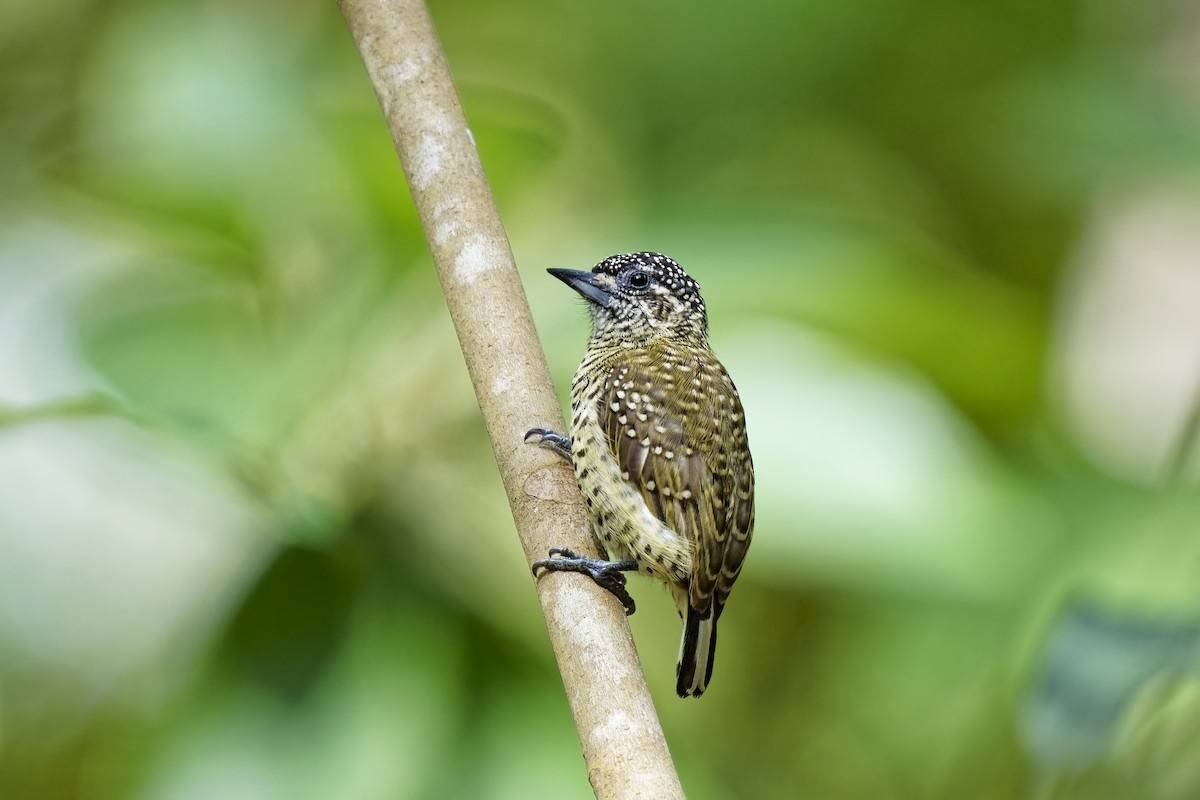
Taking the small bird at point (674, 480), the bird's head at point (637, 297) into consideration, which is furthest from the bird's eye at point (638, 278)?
the small bird at point (674, 480)

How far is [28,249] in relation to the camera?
3.12 m

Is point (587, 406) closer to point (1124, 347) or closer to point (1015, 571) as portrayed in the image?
point (1015, 571)

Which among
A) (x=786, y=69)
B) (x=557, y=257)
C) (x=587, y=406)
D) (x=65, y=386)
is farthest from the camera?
(x=786, y=69)

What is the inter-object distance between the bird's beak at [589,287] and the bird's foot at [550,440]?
26.2 inches

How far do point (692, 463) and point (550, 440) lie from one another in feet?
1.36

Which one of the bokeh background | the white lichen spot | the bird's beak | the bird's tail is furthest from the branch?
the bokeh background

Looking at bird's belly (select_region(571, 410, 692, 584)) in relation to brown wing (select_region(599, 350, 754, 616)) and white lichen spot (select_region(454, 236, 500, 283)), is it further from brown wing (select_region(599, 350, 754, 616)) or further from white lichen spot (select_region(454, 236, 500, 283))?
white lichen spot (select_region(454, 236, 500, 283))

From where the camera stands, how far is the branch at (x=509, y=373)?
4.66 feet

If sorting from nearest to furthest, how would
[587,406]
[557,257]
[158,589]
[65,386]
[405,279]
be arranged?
[587,406] < [65,386] < [405,279] < [158,589] < [557,257]

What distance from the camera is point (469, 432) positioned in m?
2.79

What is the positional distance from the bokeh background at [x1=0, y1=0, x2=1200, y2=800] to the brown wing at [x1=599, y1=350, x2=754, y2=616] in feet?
1.80

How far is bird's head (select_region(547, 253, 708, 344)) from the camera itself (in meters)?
2.49

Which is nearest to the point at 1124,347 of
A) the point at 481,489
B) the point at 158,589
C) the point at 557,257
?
the point at 557,257

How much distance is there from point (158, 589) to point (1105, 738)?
2.08 m
